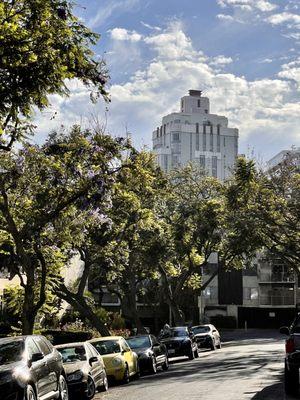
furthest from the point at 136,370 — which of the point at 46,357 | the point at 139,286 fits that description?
the point at 139,286

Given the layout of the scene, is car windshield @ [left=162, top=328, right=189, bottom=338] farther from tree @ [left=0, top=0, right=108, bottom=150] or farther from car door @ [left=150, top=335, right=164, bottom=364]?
tree @ [left=0, top=0, right=108, bottom=150]

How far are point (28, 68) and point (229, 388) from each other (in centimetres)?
933

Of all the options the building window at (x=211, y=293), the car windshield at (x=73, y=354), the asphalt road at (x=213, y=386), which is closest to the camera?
the asphalt road at (x=213, y=386)

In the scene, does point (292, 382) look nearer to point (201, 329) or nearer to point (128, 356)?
point (128, 356)

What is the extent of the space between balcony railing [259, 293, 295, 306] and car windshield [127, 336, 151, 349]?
54672 millimetres

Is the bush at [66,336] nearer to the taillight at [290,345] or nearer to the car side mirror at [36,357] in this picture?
the taillight at [290,345]

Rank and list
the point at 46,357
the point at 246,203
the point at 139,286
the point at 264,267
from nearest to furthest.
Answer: the point at 46,357 < the point at 246,203 < the point at 139,286 < the point at 264,267

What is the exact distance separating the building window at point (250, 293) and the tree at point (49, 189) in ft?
195

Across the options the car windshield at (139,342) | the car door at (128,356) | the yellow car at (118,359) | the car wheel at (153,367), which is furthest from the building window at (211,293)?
the car door at (128,356)

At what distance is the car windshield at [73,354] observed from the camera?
1629 centimetres

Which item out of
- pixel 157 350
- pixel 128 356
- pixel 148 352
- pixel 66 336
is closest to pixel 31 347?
pixel 128 356

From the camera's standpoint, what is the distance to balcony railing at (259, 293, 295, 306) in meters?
76.8

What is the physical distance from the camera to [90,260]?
101 feet

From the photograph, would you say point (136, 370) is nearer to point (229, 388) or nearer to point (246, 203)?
point (229, 388)
